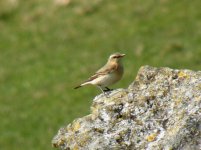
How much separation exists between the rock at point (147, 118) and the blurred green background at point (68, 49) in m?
10.8

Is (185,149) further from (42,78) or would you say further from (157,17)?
(157,17)

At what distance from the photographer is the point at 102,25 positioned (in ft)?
89.8

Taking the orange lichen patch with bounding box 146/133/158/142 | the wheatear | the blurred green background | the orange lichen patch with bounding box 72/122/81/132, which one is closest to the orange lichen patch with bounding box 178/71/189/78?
the orange lichen patch with bounding box 146/133/158/142

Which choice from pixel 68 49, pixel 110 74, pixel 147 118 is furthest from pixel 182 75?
pixel 68 49

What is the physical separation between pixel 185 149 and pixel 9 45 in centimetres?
2099

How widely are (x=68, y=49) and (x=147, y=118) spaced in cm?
1837

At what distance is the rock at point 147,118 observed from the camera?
24.4 ft

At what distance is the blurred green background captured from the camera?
21.3 m

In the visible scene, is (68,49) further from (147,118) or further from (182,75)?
(147,118)

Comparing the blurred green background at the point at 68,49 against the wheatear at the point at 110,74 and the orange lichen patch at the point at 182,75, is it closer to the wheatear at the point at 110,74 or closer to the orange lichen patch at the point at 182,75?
the wheatear at the point at 110,74

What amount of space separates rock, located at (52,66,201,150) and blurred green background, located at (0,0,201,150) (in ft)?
35.5

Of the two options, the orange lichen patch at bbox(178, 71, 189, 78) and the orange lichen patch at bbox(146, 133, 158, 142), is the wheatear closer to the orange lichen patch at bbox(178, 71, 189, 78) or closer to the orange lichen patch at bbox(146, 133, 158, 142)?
the orange lichen patch at bbox(178, 71, 189, 78)

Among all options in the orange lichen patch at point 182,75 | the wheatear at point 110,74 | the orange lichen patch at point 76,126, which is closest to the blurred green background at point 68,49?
the wheatear at point 110,74

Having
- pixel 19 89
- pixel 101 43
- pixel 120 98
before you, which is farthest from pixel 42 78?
pixel 120 98
